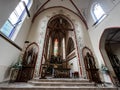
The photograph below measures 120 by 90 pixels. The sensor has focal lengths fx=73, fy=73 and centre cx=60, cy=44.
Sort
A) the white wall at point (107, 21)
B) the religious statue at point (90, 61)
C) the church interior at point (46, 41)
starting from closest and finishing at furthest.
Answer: the church interior at point (46, 41), the white wall at point (107, 21), the religious statue at point (90, 61)

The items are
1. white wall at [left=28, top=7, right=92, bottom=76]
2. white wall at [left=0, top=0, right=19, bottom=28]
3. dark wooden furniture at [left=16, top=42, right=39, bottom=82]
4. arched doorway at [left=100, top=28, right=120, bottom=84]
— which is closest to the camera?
white wall at [left=0, top=0, right=19, bottom=28]

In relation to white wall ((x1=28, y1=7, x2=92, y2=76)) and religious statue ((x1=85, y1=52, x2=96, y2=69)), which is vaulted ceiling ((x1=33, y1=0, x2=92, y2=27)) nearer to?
white wall ((x1=28, y1=7, x2=92, y2=76))

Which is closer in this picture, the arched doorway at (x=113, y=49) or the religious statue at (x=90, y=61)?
the religious statue at (x=90, y=61)

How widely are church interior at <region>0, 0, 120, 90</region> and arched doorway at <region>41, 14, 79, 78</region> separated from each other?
1031 millimetres

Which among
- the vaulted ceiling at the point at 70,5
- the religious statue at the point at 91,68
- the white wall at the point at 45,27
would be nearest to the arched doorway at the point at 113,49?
the religious statue at the point at 91,68

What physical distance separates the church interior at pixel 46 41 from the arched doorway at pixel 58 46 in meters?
1.03

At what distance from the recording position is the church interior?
3.71m

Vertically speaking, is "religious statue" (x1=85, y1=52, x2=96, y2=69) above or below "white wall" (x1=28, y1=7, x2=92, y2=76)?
below

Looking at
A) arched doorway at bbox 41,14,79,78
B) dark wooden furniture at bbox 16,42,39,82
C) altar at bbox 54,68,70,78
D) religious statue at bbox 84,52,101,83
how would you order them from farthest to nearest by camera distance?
arched doorway at bbox 41,14,79,78, altar at bbox 54,68,70,78, religious statue at bbox 84,52,101,83, dark wooden furniture at bbox 16,42,39,82

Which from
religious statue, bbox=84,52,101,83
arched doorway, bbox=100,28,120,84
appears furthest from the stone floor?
arched doorway, bbox=100,28,120,84

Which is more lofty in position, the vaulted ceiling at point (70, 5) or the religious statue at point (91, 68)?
the vaulted ceiling at point (70, 5)

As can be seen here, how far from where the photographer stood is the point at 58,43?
14102 mm

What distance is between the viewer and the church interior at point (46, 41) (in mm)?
3705

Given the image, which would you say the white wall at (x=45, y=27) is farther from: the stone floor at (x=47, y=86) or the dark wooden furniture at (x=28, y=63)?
the stone floor at (x=47, y=86)
